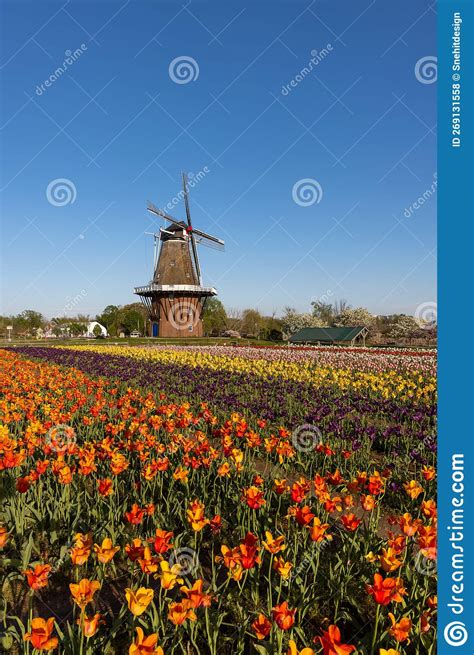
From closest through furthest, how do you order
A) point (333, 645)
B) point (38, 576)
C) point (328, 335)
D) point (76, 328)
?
1. point (333, 645)
2. point (38, 576)
3. point (328, 335)
4. point (76, 328)

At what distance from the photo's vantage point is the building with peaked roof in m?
34.1

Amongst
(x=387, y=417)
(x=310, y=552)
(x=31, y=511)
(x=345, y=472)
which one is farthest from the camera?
(x=387, y=417)

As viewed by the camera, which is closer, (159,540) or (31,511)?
(159,540)

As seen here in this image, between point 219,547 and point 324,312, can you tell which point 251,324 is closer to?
point 324,312

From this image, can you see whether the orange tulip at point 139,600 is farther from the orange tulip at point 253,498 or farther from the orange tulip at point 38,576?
the orange tulip at point 253,498

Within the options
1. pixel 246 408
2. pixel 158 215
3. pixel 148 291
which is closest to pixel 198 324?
pixel 148 291

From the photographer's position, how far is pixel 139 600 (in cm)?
192

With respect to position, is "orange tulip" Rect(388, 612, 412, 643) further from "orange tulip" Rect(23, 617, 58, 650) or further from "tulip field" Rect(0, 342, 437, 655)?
"orange tulip" Rect(23, 617, 58, 650)

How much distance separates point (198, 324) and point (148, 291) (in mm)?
6494

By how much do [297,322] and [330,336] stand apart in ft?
73.2

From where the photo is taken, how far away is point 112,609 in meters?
2.67

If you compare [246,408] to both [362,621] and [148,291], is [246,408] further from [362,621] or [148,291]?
[148,291]

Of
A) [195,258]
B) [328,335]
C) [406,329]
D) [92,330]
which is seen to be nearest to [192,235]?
[195,258]

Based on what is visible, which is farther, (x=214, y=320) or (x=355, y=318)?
(x=214, y=320)
